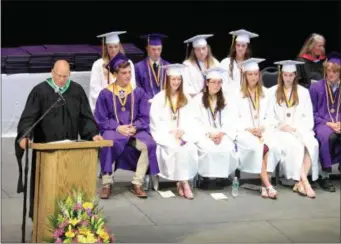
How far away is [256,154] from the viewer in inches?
385

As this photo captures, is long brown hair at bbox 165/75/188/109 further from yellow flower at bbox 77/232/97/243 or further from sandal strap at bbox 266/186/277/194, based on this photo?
yellow flower at bbox 77/232/97/243

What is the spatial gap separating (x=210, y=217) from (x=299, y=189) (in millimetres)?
1348

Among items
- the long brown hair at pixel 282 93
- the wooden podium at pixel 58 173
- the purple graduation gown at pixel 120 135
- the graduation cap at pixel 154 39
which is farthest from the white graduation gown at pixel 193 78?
the wooden podium at pixel 58 173

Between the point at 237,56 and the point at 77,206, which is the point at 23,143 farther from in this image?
the point at 237,56

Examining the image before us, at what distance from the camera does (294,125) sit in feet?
33.3

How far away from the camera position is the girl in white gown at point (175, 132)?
31.4 feet

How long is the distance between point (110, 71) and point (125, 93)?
0.29 meters

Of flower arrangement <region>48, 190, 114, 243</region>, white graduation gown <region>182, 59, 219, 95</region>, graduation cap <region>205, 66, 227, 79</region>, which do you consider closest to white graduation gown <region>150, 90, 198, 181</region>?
graduation cap <region>205, 66, 227, 79</region>

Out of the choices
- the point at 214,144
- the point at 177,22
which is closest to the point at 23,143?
the point at 214,144

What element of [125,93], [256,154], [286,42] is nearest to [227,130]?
[256,154]

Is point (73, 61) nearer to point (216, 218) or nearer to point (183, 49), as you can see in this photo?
point (183, 49)

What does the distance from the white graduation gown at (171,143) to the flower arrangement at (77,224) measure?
93.7 inches

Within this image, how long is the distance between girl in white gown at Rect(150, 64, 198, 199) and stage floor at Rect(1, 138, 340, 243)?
9.8 inches

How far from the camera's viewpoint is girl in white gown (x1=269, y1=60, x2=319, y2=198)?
9.91 metres
